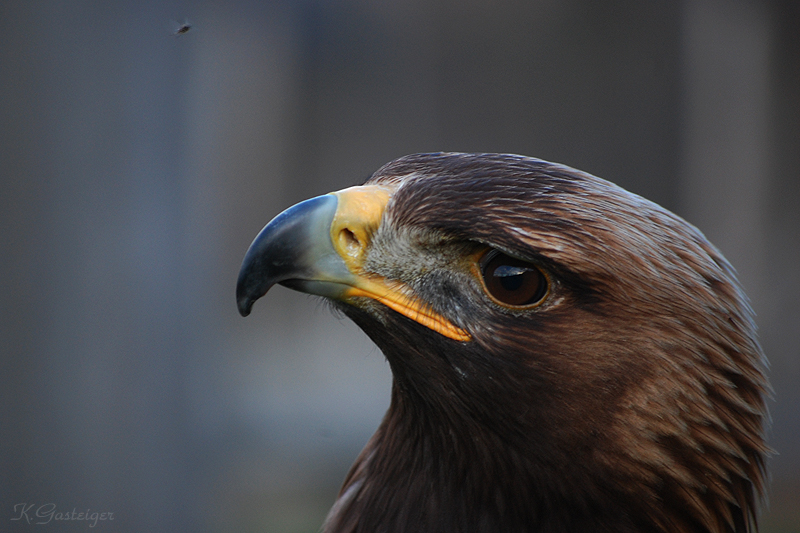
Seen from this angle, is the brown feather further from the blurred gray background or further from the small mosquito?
the blurred gray background

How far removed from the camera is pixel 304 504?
4375mm

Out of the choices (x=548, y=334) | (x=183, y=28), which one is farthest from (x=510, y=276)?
(x=183, y=28)

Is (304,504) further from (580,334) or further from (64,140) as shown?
(580,334)

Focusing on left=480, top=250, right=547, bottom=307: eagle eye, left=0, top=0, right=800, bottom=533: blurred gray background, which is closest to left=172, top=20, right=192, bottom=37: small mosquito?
left=0, top=0, right=800, bottom=533: blurred gray background

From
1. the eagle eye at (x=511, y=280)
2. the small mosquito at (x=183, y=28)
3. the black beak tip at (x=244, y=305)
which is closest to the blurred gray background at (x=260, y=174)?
the small mosquito at (x=183, y=28)

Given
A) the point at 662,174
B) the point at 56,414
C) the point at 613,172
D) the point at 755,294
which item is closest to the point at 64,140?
the point at 56,414

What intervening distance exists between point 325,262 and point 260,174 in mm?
2944

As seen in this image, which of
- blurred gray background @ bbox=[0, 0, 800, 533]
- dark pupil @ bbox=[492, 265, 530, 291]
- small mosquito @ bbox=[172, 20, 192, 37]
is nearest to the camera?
dark pupil @ bbox=[492, 265, 530, 291]

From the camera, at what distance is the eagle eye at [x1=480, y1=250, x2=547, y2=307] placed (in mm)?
1334

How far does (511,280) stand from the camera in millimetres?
1340

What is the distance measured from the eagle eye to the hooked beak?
0.11 m

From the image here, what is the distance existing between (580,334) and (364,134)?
10.8ft

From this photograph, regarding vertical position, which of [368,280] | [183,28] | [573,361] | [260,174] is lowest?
[260,174]

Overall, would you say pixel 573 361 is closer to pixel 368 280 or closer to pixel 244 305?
pixel 368 280
